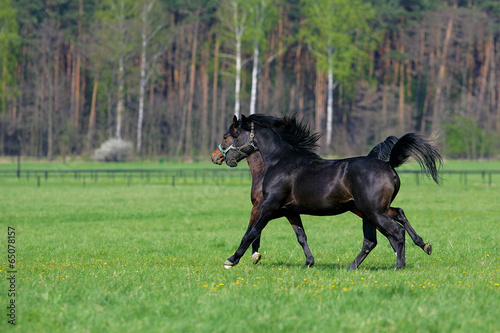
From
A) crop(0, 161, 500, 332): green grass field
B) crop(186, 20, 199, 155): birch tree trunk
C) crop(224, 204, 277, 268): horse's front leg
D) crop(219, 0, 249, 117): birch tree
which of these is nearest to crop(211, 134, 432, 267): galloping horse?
crop(224, 204, 277, 268): horse's front leg

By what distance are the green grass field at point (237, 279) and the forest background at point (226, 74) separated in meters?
44.3

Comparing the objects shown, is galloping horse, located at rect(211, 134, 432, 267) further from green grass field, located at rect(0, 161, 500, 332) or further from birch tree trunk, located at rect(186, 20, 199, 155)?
birch tree trunk, located at rect(186, 20, 199, 155)

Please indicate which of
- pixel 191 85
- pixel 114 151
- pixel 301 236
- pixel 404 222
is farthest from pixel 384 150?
pixel 191 85

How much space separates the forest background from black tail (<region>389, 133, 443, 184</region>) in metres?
51.3

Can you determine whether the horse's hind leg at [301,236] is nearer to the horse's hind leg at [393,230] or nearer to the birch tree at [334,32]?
the horse's hind leg at [393,230]

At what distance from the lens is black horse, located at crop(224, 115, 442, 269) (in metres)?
8.73

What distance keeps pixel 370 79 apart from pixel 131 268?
67312mm

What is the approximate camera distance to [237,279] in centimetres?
789

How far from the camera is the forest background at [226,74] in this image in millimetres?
61969

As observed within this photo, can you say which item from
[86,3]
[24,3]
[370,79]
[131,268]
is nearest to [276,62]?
[370,79]

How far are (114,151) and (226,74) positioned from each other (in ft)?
42.9

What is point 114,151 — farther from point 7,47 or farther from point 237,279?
point 237,279

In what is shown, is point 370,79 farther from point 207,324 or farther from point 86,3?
point 207,324

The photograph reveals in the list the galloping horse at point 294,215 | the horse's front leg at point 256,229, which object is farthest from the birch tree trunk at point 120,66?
the horse's front leg at point 256,229
